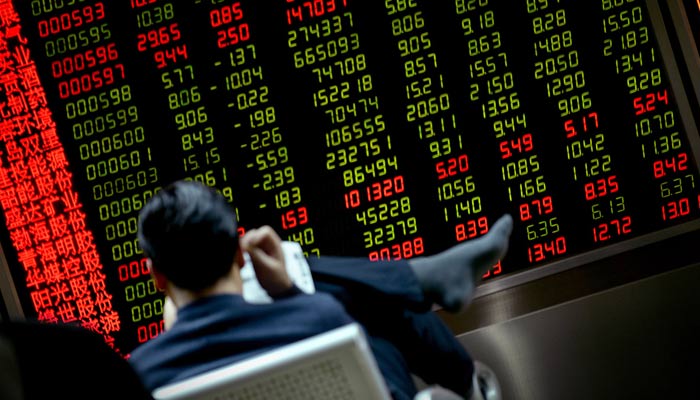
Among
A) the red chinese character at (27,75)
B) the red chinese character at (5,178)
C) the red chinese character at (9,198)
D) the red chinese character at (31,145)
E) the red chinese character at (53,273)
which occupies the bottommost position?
the red chinese character at (53,273)

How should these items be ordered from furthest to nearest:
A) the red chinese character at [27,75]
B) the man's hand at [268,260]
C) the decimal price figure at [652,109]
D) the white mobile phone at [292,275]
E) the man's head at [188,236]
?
1. the red chinese character at [27,75]
2. the decimal price figure at [652,109]
3. the white mobile phone at [292,275]
4. the man's hand at [268,260]
5. the man's head at [188,236]

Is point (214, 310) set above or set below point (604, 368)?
above

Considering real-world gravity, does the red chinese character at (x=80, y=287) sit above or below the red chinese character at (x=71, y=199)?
below

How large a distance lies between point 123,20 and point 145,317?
3.05ft

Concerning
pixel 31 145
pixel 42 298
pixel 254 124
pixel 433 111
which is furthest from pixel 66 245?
pixel 433 111

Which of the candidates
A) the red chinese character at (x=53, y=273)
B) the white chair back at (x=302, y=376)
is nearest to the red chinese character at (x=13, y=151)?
the red chinese character at (x=53, y=273)

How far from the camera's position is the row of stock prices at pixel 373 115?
2408 mm

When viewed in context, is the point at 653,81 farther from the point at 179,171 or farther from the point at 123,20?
the point at 123,20

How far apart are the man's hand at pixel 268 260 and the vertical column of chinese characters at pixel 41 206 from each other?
1.44m

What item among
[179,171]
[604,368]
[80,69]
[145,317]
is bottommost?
[604,368]

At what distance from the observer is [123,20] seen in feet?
8.17

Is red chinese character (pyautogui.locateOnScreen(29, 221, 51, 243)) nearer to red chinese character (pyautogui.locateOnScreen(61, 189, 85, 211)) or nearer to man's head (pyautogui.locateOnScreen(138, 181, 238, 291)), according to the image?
red chinese character (pyautogui.locateOnScreen(61, 189, 85, 211))

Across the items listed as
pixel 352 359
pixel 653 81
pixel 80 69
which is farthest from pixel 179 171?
pixel 352 359

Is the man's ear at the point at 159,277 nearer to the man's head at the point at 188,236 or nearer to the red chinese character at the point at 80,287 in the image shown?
the man's head at the point at 188,236
